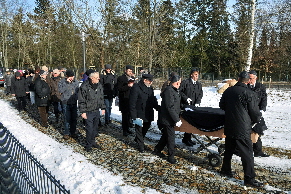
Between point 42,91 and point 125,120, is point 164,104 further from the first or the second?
point 42,91

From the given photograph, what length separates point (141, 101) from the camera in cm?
662

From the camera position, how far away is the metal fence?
3.62 metres

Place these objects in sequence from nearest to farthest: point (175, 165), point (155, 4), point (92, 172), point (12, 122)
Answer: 1. point (92, 172)
2. point (175, 165)
3. point (12, 122)
4. point (155, 4)

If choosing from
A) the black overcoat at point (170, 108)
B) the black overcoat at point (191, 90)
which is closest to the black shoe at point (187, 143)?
the black overcoat at point (191, 90)

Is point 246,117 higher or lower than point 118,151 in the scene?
higher

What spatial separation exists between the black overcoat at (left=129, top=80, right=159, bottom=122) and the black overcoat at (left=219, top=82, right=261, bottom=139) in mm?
2148

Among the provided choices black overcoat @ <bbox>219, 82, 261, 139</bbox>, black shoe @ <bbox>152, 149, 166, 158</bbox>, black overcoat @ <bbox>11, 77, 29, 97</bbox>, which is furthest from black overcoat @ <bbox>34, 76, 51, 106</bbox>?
black overcoat @ <bbox>219, 82, 261, 139</bbox>

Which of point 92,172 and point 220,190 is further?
point 92,172

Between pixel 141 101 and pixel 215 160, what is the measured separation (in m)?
2.21

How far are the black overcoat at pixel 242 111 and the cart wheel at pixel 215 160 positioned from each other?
0.96 meters

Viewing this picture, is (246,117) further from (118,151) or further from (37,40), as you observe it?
(37,40)

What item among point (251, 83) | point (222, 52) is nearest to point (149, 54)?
point (251, 83)

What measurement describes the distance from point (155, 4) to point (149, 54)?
12.6ft

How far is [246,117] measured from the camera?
4859mm
